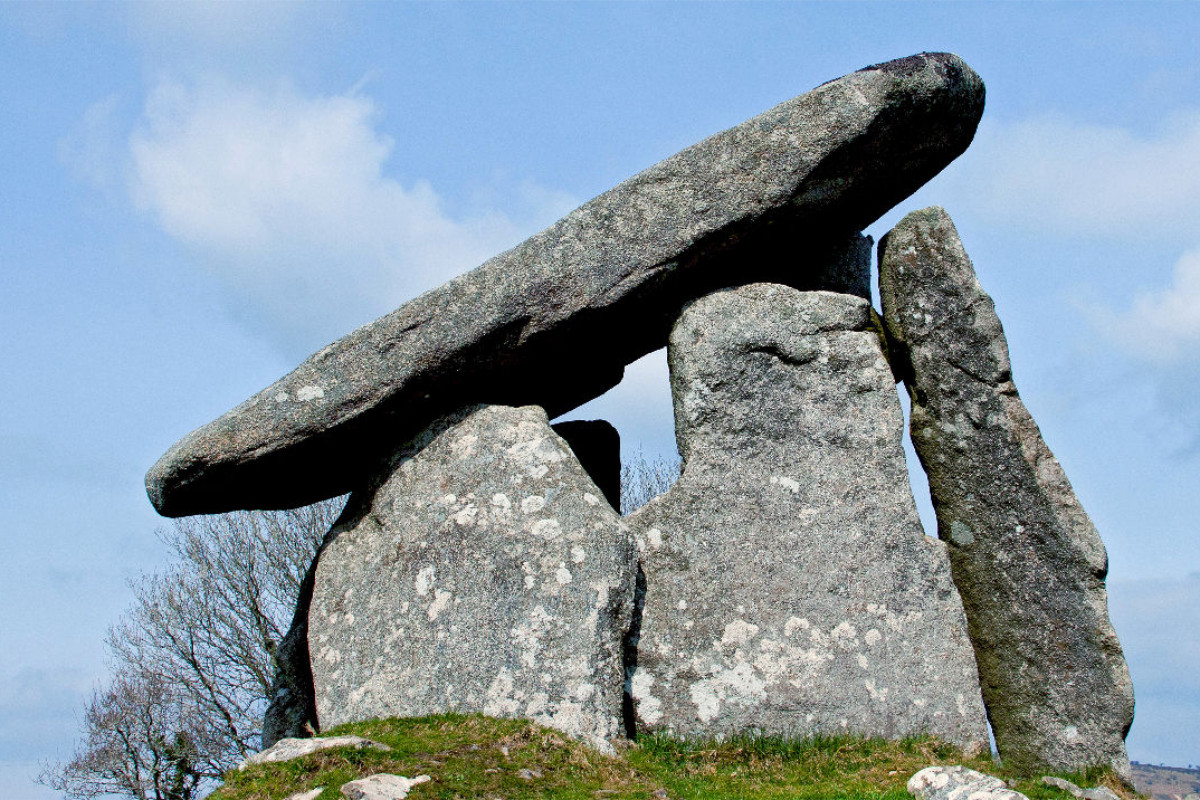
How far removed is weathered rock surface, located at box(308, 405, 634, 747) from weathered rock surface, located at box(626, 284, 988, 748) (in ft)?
1.92

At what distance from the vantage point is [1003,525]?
9898 mm

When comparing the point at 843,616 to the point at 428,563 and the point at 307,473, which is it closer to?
the point at 428,563

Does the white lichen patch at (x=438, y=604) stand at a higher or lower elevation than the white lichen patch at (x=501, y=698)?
higher

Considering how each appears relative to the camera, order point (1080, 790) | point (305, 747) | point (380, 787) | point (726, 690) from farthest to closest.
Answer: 1. point (726, 690)
2. point (1080, 790)
3. point (305, 747)
4. point (380, 787)

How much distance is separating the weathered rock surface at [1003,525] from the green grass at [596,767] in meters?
0.56

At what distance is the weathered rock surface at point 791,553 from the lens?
912 centimetres

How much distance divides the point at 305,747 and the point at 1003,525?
6098 mm

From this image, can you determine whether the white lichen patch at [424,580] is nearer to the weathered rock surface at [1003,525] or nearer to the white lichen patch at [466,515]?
the white lichen patch at [466,515]

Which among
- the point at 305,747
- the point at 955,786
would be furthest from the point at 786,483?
the point at 305,747

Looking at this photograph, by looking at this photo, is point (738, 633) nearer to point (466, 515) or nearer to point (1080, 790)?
point (466, 515)

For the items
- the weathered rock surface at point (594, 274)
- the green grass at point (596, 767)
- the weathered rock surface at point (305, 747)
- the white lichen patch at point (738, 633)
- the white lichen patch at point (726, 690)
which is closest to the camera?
the green grass at point (596, 767)

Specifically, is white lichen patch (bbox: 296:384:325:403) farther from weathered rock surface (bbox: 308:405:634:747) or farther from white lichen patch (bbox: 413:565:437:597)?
white lichen patch (bbox: 413:565:437:597)

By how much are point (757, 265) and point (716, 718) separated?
165 inches

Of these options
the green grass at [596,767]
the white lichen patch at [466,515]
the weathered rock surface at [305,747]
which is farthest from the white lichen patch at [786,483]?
the weathered rock surface at [305,747]
